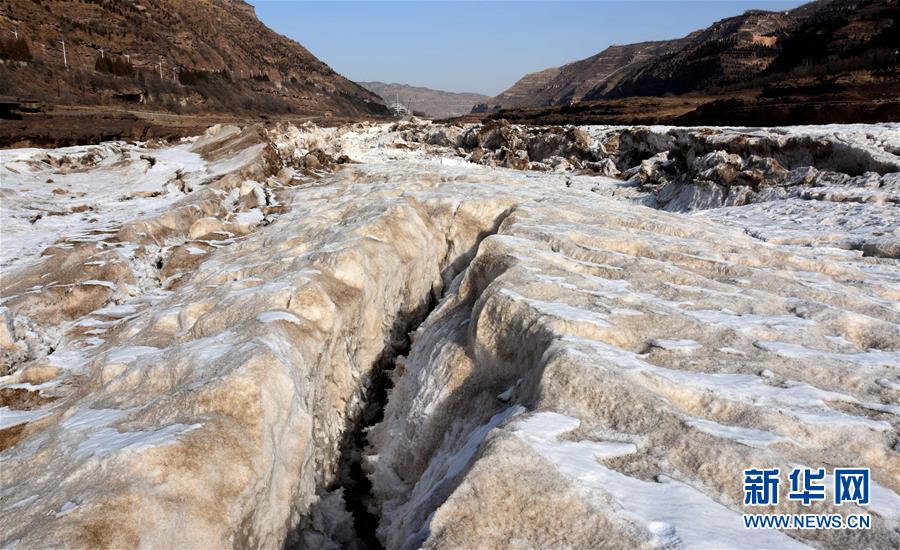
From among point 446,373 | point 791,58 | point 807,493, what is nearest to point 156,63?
point 446,373

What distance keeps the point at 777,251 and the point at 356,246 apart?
8.05 m

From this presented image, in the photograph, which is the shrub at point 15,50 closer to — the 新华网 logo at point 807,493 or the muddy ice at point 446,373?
the muddy ice at point 446,373

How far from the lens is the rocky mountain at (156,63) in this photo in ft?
176

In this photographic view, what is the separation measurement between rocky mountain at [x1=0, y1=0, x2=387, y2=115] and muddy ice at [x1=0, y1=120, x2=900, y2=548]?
5206cm

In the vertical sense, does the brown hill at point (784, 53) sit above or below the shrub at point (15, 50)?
above

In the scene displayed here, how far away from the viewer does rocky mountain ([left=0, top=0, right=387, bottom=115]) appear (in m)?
53.7

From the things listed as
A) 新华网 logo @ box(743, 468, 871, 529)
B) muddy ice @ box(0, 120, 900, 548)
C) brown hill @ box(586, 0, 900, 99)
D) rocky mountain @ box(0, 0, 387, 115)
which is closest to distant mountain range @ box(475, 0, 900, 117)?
brown hill @ box(586, 0, 900, 99)

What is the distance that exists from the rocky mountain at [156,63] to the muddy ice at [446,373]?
171 feet

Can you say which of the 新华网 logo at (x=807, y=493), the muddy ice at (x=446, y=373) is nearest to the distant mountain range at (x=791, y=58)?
the muddy ice at (x=446, y=373)

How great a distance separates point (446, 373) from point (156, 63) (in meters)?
89.3

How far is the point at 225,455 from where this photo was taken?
4496mm

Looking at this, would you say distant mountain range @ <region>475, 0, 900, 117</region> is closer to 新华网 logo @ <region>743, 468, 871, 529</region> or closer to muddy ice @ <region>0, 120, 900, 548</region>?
muddy ice @ <region>0, 120, 900, 548</region>

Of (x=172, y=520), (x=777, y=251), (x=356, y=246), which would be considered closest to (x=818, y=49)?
(x=777, y=251)

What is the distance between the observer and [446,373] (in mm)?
6223
